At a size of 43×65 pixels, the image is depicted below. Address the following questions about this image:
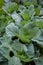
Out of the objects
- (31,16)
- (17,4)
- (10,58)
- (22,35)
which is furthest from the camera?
(17,4)

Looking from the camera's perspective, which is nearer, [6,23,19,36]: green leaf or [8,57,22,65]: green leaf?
[8,57,22,65]: green leaf

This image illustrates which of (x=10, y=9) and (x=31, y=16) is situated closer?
(x=31, y=16)

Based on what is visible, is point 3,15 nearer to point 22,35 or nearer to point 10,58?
point 22,35

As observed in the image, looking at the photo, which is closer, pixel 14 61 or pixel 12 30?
pixel 14 61

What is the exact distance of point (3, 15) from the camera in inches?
81.9

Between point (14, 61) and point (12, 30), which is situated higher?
point (12, 30)

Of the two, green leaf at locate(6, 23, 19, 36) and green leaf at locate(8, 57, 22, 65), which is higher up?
green leaf at locate(6, 23, 19, 36)

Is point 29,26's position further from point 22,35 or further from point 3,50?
point 3,50

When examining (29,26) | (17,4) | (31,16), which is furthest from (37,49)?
(17,4)

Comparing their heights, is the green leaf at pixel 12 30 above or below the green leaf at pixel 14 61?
above

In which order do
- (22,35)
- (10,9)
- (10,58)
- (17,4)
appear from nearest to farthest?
(10,58) → (22,35) → (10,9) → (17,4)

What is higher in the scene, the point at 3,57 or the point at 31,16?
the point at 31,16

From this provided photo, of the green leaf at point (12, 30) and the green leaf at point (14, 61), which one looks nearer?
the green leaf at point (14, 61)

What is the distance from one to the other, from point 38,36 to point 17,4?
2.92 feet
